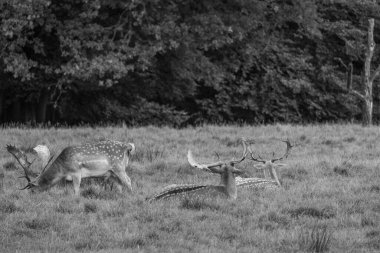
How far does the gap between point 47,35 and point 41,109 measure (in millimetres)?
2639

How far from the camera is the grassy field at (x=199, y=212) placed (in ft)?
27.3

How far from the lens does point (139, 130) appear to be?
691 inches

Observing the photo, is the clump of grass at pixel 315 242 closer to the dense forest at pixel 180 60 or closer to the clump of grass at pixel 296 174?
the clump of grass at pixel 296 174

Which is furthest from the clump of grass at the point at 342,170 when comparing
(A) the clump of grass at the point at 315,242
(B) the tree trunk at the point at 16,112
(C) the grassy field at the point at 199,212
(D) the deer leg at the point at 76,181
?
(B) the tree trunk at the point at 16,112

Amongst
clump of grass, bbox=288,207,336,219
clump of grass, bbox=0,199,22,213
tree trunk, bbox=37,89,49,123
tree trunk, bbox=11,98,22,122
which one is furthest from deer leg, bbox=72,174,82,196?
tree trunk, bbox=11,98,22,122

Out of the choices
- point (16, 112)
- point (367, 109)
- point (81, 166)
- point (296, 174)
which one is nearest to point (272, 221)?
point (81, 166)

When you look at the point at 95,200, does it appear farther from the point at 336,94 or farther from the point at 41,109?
the point at 336,94

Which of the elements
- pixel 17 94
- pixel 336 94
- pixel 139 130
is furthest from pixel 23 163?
pixel 336 94

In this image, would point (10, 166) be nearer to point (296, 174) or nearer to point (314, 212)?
point (296, 174)

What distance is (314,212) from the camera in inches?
387

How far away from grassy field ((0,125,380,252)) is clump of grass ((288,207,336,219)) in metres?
0.01

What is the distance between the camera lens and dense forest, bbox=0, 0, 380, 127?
2155 centimetres

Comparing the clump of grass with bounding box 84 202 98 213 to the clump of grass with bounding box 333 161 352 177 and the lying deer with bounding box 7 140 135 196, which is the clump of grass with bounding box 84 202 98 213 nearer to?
the lying deer with bounding box 7 140 135 196

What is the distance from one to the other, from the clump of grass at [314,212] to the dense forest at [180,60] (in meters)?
11.3
